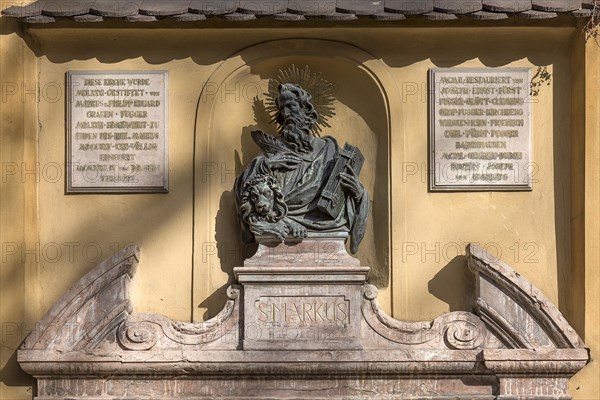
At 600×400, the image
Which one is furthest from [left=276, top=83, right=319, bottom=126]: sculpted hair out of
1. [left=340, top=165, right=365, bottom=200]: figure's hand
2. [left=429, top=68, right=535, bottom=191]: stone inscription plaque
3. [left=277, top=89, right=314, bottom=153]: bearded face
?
[left=429, top=68, right=535, bottom=191]: stone inscription plaque

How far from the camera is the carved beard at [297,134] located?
11961mm

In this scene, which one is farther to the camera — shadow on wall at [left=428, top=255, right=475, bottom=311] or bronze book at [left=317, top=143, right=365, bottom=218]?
shadow on wall at [left=428, top=255, right=475, bottom=311]

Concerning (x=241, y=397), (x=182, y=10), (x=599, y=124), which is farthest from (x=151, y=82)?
(x=599, y=124)

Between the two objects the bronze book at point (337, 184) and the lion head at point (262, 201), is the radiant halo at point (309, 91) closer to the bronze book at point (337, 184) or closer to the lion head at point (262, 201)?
the bronze book at point (337, 184)

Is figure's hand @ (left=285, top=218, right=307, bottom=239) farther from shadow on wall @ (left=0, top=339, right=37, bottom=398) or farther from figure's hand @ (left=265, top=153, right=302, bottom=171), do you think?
shadow on wall @ (left=0, top=339, right=37, bottom=398)

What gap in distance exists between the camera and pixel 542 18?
11836 millimetres

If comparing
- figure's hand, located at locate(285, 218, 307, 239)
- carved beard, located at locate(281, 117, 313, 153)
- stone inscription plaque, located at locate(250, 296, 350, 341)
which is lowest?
stone inscription plaque, located at locate(250, 296, 350, 341)

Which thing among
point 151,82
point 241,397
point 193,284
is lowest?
point 241,397

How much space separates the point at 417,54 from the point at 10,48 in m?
3.12

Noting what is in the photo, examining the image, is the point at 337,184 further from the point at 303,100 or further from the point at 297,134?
the point at 303,100

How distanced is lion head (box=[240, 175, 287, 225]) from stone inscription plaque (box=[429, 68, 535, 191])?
3.86ft

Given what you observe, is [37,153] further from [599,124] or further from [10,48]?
[599,124]

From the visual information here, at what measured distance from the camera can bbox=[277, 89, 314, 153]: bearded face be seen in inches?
470

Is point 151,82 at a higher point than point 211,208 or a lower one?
higher
